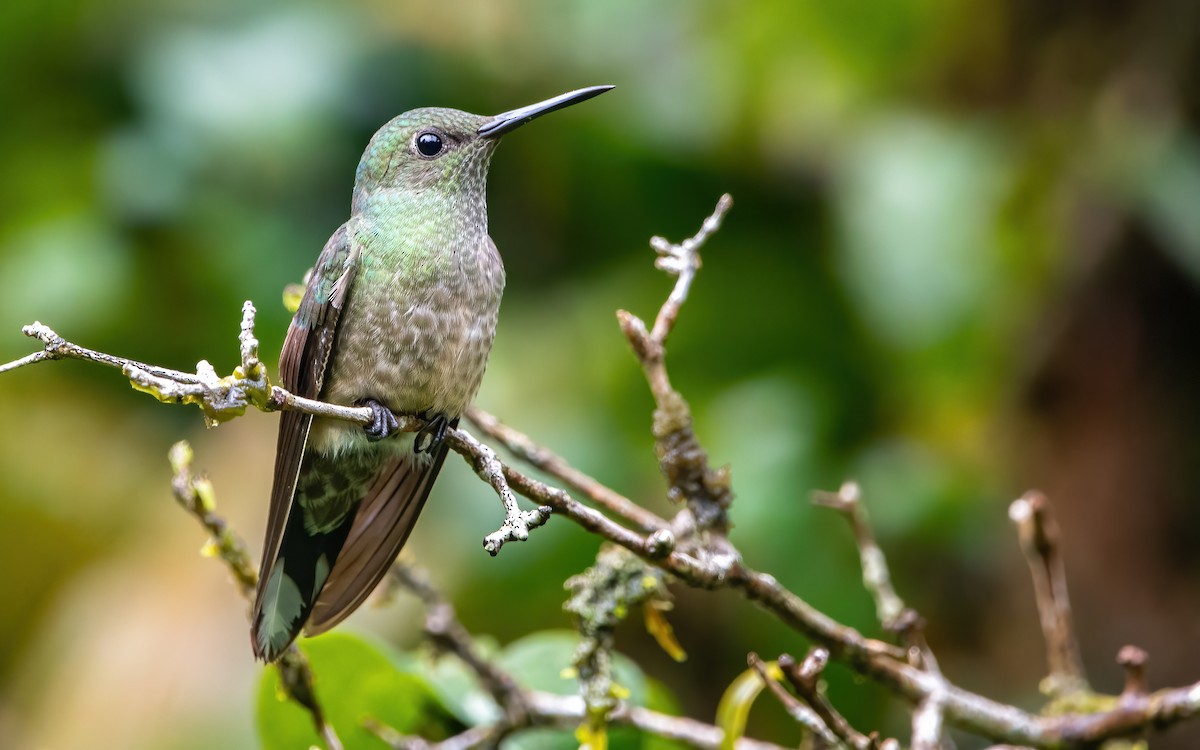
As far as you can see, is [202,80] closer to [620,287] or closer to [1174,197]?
[620,287]

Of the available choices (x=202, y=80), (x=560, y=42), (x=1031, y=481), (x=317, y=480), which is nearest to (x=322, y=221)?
(x=202, y=80)

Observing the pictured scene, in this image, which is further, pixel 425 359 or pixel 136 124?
pixel 136 124

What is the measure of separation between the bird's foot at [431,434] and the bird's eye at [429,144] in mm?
722

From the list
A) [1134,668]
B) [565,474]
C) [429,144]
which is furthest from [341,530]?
[1134,668]

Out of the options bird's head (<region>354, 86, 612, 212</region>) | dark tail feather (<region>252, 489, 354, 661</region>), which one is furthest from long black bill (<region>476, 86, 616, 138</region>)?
dark tail feather (<region>252, 489, 354, 661</region>)

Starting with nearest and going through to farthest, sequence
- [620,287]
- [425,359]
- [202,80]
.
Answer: [425,359] → [620,287] → [202,80]

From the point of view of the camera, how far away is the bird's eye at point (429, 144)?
288 centimetres

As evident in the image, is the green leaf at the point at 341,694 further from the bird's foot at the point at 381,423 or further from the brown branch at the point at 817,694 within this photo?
the brown branch at the point at 817,694

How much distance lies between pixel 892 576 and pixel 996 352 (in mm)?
801

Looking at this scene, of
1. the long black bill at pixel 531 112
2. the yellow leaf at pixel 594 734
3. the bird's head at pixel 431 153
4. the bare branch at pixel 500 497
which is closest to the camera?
the bare branch at pixel 500 497

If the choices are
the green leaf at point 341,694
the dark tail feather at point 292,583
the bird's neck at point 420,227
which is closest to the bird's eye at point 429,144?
the bird's neck at point 420,227

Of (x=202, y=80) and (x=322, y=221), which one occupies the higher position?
(x=202, y=80)

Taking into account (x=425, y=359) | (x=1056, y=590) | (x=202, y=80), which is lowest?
(x=1056, y=590)

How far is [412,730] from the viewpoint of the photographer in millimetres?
2617
